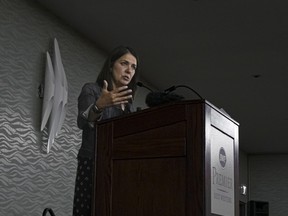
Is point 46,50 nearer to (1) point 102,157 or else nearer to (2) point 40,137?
(2) point 40,137

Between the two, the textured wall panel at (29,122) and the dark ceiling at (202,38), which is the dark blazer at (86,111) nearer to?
the textured wall panel at (29,122)

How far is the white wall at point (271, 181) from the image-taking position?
37.1ft

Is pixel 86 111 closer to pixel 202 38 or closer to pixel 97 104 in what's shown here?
pixel 97 104

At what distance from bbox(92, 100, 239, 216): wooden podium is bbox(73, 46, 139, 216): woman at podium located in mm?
127

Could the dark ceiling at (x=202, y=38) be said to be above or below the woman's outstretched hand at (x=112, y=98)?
above

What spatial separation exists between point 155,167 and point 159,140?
72 mm

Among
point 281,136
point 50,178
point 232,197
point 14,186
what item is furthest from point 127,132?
point 281,136

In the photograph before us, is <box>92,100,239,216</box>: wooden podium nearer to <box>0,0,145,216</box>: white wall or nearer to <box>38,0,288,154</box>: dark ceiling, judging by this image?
<box>0,0,145,216</box>: white wall

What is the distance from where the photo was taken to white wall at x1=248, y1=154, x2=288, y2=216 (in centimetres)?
1130

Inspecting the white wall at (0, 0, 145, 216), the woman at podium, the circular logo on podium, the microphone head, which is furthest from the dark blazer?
the white wall at (0, 0, 145, 216)

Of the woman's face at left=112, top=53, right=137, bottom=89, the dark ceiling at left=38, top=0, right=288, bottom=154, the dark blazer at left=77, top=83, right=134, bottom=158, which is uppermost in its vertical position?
the dark ceiling at left=38, top=0, right=288, bottom=154

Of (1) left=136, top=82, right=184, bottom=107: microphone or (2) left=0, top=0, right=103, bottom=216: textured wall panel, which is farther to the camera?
(2) left=0, top=0, right=103, bottom=216: textured wall panel

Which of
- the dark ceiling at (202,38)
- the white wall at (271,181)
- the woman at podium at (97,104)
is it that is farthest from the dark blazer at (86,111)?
the white wall at (271,181)

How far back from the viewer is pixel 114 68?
1.92m
